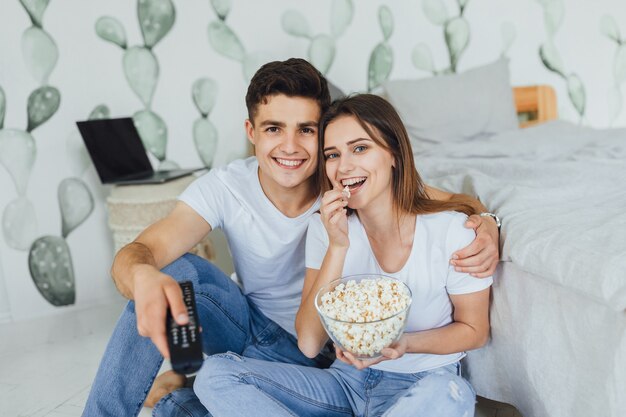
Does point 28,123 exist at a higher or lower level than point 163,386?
higher

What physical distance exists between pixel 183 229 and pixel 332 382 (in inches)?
20.6

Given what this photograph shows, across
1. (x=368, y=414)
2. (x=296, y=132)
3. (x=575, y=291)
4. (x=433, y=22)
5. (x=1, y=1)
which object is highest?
(x=1, y=1)

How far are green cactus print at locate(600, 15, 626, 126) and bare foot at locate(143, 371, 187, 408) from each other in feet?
10.5

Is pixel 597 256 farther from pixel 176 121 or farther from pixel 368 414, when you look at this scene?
pixel 176 121

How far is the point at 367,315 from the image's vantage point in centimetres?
99

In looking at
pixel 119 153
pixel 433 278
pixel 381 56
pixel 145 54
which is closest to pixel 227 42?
pixel 145 54

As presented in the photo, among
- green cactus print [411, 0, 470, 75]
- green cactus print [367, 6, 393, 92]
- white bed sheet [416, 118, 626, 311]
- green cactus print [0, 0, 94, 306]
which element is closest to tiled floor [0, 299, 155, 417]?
green cactus print [0, 0, 94, 306]

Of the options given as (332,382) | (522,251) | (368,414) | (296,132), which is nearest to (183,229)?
(296,132)

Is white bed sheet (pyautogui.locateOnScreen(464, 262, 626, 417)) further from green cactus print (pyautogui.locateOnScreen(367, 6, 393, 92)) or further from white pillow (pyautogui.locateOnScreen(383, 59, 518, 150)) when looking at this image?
green cactus print (pyautogui.locateOnScreen(367, 6, 393, 92))

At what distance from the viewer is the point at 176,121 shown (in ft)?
8.04

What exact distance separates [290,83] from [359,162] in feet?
0.92

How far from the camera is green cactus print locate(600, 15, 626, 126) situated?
135 inches

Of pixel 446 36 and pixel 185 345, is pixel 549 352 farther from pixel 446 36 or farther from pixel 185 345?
pixel 446 36

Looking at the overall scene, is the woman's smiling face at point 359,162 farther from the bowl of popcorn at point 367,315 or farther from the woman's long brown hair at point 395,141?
the bowl of popcorn at point 367,315
